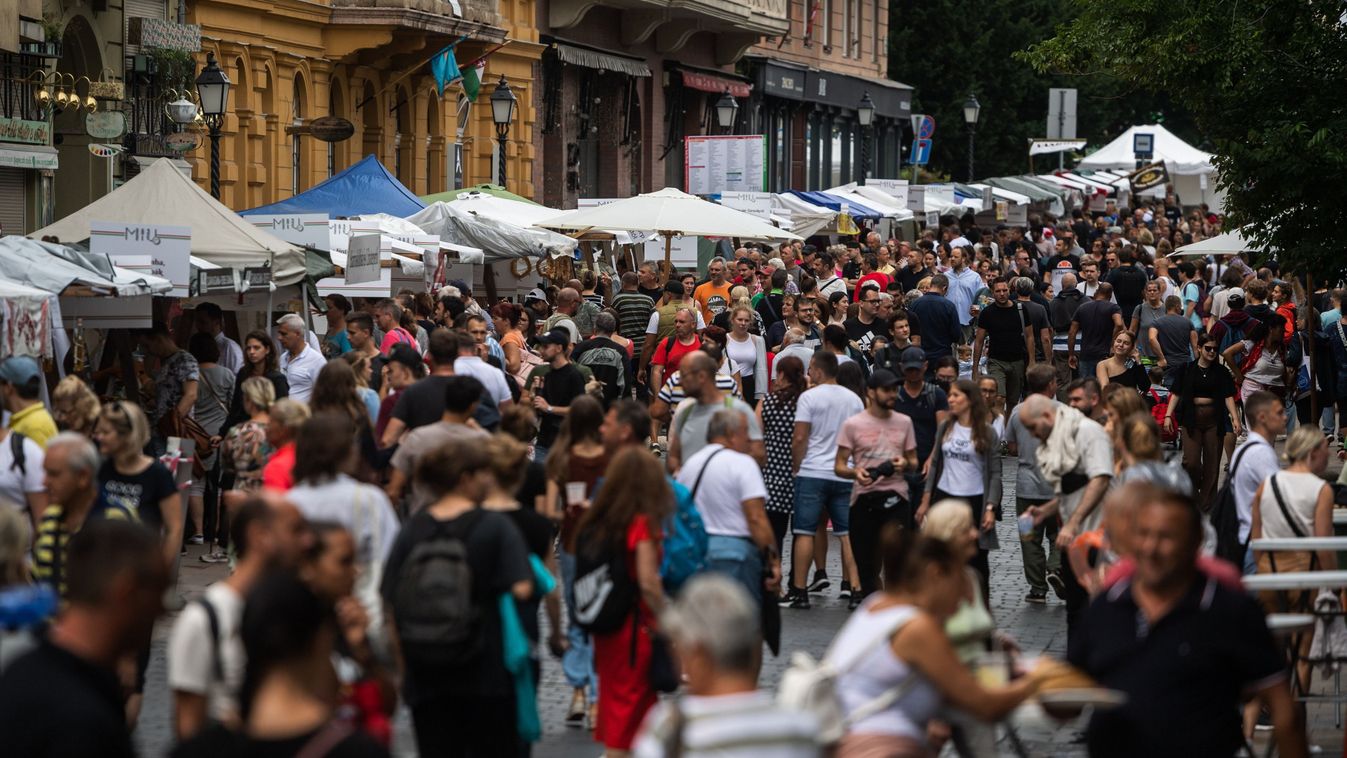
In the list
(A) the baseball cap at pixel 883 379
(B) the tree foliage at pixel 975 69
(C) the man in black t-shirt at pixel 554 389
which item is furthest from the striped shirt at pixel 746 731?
(B) the tree foliage at pixel 975 69

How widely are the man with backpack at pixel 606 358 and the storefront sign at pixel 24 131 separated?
8.32 meters

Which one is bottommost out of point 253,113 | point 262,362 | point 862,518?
point 862,518

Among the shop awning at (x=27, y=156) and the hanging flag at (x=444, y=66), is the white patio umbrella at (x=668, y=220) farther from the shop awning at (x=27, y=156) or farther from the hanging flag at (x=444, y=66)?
the hanging flag at (x=444, y=66)

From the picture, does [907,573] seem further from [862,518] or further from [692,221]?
[692,221]

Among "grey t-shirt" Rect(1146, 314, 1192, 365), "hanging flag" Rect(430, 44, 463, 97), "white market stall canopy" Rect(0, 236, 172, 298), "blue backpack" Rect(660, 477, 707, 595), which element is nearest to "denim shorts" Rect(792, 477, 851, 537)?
"blue backpack" Rect(660, 477, 707, 595)

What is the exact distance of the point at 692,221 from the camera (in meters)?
24.9

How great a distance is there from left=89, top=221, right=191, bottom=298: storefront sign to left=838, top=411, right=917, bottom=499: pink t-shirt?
16.3ft

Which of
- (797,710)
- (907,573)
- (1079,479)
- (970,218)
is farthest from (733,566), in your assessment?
(970,218)

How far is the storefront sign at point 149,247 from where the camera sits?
14.7m

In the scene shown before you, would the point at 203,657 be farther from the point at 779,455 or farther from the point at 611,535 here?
the point at 779,455

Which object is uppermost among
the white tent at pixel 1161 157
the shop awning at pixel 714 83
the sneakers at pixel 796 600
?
the shop awning at pixel 714 83

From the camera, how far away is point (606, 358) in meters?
16.7

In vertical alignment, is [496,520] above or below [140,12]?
below

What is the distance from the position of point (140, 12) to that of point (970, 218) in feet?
82.4
